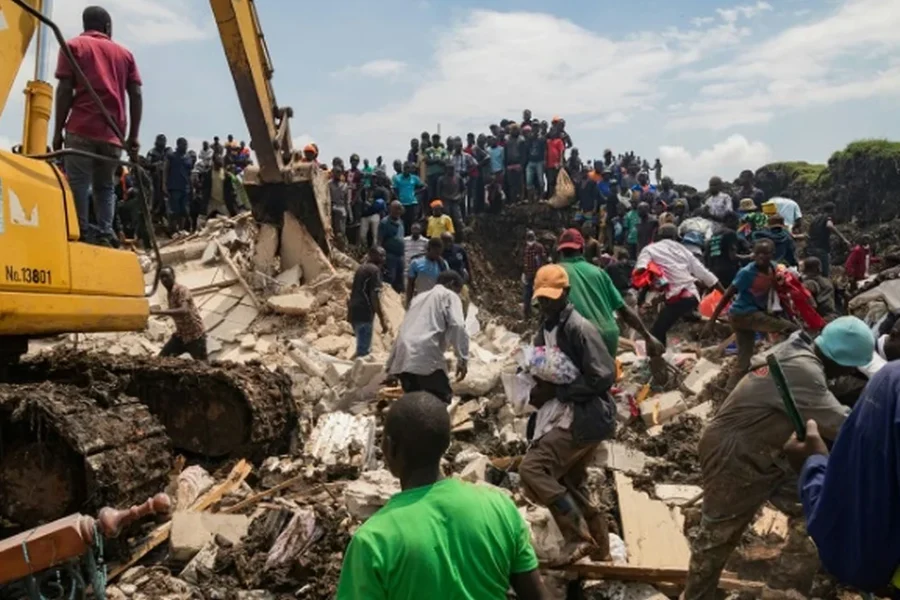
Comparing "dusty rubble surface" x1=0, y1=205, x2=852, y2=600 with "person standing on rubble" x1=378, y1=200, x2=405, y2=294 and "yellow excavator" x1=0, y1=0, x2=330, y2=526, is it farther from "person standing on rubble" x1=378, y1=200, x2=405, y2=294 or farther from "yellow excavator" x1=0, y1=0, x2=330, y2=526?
"person standing on rubble" x1=378, y1=200, x2=405, y2=294

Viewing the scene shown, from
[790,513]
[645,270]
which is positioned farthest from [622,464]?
[645,270]

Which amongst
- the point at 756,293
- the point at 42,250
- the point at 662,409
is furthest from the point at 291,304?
the point at 42,250

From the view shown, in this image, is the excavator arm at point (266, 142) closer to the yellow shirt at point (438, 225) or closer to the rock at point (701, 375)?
the yellow shirt at point (438, 225)

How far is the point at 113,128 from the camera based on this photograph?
507 centimetres

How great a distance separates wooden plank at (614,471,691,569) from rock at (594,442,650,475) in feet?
1.93

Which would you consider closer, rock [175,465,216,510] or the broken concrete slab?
rock [175,465,216,510]

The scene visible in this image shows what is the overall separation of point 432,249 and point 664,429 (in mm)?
3805

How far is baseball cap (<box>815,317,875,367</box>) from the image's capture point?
Answer: 155 inches

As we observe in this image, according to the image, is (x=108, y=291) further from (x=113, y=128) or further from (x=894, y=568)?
(x=894, y=568)

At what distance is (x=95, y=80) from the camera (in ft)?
17.7

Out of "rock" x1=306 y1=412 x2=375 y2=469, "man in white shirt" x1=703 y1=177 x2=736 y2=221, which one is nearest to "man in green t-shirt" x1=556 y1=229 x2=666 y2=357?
"rock" x1=306 y1=412 x2=375 y2=469

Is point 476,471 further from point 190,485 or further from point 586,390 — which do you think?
point 190,485

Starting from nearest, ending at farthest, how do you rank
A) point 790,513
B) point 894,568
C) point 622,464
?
1. point 894,568
2. point 790,513
3. point 622,464

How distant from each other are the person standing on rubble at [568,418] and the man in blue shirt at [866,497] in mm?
→ 2549
